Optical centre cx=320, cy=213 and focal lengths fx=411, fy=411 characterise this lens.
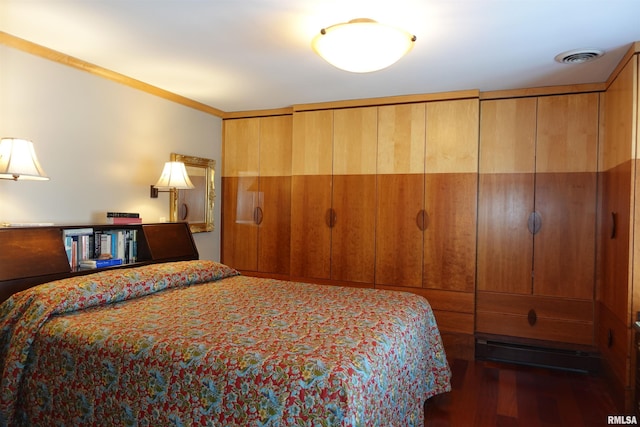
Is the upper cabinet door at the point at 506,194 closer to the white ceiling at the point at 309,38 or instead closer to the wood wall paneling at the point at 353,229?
the white ceiling at the point at 309,38

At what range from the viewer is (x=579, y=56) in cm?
293

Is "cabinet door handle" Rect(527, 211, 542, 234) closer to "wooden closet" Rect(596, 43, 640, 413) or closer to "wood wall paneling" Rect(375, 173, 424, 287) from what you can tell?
"wooden closet" Rect(596, 43, 640, 413)

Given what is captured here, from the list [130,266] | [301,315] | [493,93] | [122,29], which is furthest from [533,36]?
[130,266]

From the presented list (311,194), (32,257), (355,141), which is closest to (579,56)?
(355,141)

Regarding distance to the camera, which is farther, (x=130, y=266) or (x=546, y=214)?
(x=546, y=214)

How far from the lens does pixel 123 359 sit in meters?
1.79

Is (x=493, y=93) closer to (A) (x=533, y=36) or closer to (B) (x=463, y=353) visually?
(A) (x=533, y=36)

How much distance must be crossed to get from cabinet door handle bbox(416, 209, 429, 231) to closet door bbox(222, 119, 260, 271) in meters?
1.88

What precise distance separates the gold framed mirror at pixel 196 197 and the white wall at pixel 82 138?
4.5 inches

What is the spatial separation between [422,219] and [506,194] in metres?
0.79

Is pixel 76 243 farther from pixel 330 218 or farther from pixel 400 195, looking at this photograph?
pixel 400 195

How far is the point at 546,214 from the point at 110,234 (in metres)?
3.71

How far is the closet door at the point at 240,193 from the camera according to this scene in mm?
4801

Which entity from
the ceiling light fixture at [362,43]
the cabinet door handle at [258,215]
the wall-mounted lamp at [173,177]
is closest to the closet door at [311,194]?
the cabinet door handle at [258,215]
